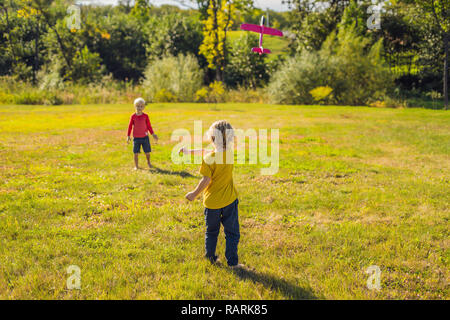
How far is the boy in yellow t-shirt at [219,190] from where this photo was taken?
157 inches

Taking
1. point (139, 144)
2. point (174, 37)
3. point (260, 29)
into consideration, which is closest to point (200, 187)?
point (260, 29)

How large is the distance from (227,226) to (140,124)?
567 centimetres

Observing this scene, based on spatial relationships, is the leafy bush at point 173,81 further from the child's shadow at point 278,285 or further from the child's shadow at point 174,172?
the child's shadow at point 278,285

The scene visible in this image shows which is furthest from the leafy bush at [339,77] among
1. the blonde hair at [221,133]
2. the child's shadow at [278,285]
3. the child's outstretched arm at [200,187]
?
the child's shadow at [278,285]

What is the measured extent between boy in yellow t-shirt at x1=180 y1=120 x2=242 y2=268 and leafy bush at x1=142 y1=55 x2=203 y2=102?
87.2 ft

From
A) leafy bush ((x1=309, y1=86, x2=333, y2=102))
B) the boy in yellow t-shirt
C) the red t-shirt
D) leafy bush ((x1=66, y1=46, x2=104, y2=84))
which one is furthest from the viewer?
leafy bush ((x1=66, y1=46, x2=104, y2=84))

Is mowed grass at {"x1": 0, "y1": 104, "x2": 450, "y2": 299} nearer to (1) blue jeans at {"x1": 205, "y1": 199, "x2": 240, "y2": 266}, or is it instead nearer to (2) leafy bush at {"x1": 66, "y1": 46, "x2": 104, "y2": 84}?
(1) blue jeans at {"x1": 205, "y1": 199, "x2": 240, "y2": 266}

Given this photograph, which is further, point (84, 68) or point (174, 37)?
point (174, 37)

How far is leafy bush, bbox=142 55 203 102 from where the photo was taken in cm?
2984

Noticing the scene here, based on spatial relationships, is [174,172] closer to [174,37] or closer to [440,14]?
[440,14]

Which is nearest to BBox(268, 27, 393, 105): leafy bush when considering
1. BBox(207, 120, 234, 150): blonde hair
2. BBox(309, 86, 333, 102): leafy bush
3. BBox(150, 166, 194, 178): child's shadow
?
BBox(309, 86, 333, 102): leafy bush

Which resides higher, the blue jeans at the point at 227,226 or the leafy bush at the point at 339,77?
the leafy bush at the point at 339,77

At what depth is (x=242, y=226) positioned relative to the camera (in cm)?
553

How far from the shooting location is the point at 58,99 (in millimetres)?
27344
